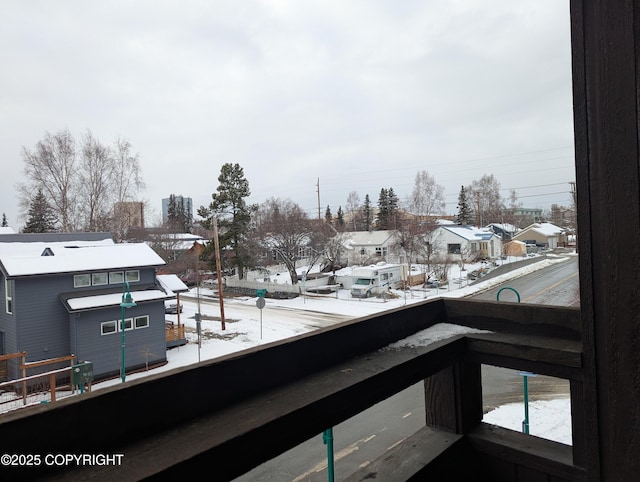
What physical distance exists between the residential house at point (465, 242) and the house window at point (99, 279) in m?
11.6

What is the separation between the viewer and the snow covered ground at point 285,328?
3594 mm

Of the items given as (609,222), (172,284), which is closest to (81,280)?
(172,284)

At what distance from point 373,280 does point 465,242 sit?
6350 millimetres

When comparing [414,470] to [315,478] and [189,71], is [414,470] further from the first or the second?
[189,71]

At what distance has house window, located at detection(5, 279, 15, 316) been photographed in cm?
563

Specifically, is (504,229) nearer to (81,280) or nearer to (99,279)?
(99,279)

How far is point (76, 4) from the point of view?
226cm

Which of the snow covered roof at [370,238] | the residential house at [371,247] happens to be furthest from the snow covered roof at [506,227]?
the residential house at [371,247]

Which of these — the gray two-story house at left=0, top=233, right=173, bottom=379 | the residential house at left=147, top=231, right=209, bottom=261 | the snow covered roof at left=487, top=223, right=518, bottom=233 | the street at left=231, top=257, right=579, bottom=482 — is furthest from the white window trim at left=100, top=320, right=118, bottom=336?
the snow covered roof at left=487, top=223, right=518, bottom=233

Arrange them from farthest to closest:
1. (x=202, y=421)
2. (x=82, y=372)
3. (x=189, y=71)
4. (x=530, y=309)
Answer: (x=189, y=71)
(x=82, y=372)
(x=530, y=309)
(x=202, y=421)

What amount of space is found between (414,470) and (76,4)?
9.70 feet

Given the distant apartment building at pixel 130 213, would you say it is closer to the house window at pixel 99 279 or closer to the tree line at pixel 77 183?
the tree line at pixel 77 183

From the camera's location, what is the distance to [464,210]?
24812 millimetres

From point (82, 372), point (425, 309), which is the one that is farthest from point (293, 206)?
point (425, 309)
